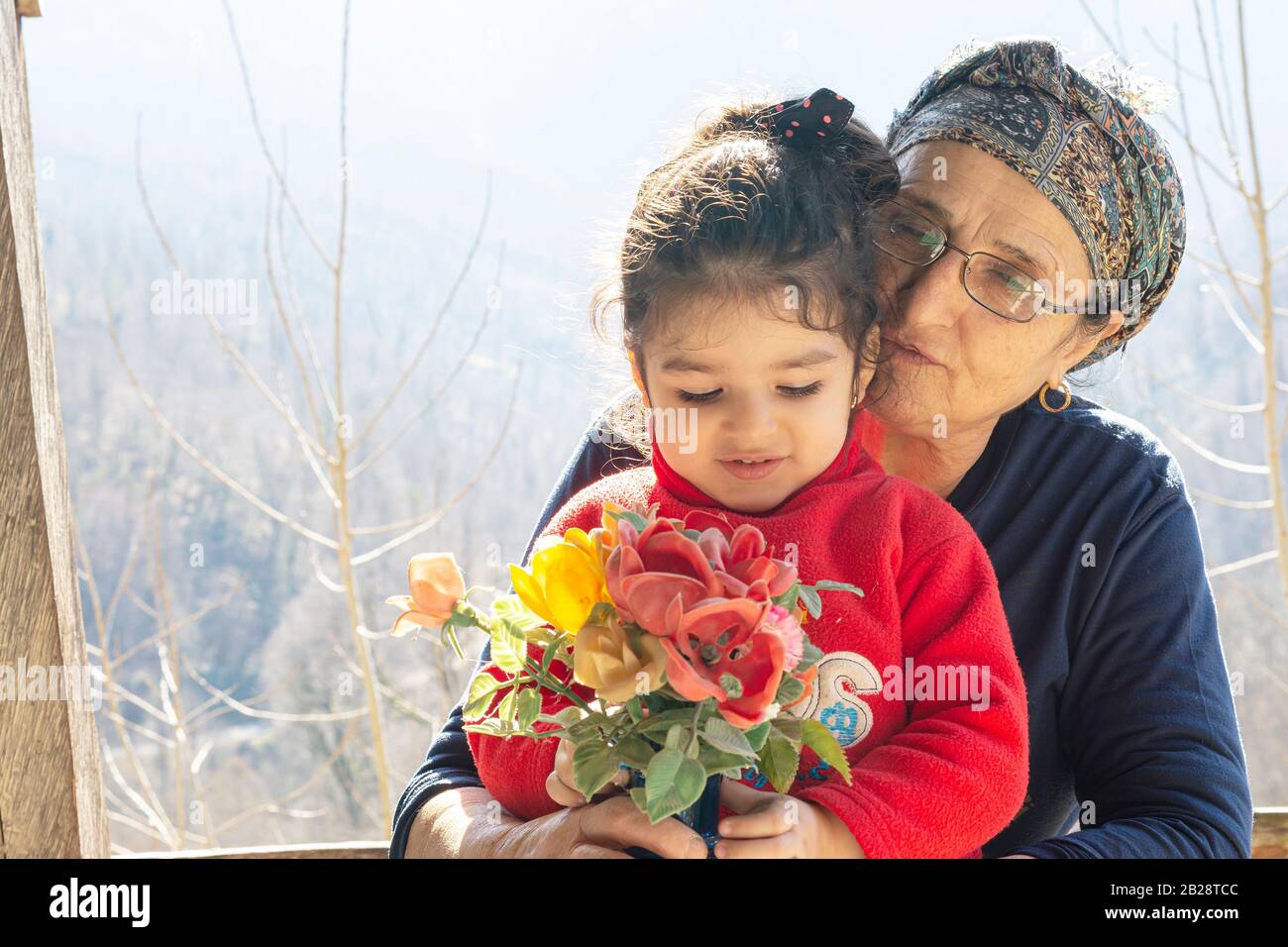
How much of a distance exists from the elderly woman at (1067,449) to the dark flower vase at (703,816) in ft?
1.40

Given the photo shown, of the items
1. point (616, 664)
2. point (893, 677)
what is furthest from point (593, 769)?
point (893, 677)

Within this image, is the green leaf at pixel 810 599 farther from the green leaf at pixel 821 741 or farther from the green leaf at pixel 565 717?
the green leaf at pixel 565 717

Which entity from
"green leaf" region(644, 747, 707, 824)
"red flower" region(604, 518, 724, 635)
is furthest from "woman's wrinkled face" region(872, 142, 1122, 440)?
"green leaf" region(644, 747, 707, 824)

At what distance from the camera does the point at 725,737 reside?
3.79ft

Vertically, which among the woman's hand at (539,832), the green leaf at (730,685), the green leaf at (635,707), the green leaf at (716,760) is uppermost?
the green leaf at (730,685)

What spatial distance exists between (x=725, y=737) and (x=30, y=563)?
1.27m

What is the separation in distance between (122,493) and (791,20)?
13.2ft

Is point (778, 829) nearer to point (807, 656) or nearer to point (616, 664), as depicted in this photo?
point (807, 656)

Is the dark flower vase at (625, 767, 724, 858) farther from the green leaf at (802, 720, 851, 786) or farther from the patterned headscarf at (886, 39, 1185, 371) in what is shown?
the patterned headscarf at (886, 39, 1185, 371)

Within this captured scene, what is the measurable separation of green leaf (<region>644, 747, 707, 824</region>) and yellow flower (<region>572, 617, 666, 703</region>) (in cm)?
7

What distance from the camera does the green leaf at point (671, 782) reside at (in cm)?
114

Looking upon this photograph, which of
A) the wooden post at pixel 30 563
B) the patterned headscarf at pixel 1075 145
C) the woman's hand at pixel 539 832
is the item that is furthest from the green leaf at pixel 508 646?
the patterned headscarf at pixel 1075 145
